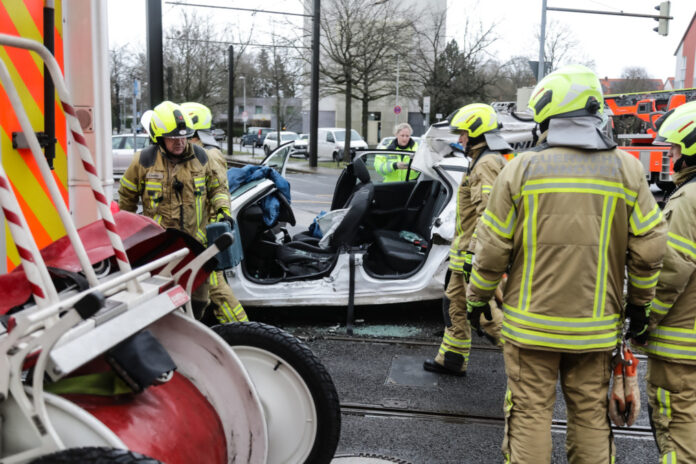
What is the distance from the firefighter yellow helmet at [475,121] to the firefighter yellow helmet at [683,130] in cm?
149

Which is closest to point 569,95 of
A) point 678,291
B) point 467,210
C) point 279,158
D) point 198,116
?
point 678,291

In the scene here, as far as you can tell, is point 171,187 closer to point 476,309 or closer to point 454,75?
point 476,309

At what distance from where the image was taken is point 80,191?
280 cm

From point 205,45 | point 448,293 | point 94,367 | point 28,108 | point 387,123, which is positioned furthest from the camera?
point 387,123

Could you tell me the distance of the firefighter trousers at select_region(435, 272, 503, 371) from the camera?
4.48 m

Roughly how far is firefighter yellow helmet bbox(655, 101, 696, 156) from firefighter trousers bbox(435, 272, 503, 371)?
1.81 metres

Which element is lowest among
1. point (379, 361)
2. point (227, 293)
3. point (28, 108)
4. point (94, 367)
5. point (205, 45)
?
point (379, 361)

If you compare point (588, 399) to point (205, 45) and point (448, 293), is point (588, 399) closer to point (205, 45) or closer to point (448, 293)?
point (448, 293)

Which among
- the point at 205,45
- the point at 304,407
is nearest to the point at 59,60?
the point at 304,407

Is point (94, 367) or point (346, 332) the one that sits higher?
point (94, 367)

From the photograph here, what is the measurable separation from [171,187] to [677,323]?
128 inches

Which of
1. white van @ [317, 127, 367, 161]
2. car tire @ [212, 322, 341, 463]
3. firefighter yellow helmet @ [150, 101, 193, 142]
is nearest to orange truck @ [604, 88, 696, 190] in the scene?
firefighter yellow helmet @ [150, 101, 193, 142]

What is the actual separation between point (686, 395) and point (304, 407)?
1.55 metres

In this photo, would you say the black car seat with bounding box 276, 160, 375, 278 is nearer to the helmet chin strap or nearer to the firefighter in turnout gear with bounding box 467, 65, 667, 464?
the helmet chin strap
